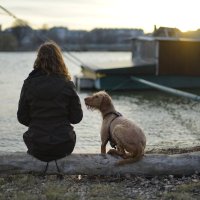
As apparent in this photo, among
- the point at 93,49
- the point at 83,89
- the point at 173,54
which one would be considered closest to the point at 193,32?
the point at 173,54

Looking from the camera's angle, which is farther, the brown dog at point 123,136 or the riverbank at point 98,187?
the brown dog at point 123,136

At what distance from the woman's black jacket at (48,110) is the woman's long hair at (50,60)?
0.22 feet

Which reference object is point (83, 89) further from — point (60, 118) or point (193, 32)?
point (60, 118)

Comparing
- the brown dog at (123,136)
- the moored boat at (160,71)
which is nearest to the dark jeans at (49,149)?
the brown dog at (123,136)

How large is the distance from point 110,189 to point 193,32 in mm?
26664

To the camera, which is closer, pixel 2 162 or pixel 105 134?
pixel 2 162

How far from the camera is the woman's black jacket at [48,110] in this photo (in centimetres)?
617

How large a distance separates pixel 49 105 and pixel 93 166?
1.04 meters

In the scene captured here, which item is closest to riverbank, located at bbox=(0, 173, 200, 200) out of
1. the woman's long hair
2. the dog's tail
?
the dog's tail

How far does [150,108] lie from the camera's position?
19.8m

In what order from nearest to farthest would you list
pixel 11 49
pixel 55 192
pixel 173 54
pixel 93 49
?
1. pixel 55 192
2. pixel 173 54
3. pixel 11 49
4. pixel 93 49

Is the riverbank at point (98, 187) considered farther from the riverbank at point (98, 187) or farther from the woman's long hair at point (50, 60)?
the woman's long hair at point (50, 60)

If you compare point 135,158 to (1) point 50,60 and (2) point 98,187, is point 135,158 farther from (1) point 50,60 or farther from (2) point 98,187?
(1) point 50,60

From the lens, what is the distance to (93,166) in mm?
6562
